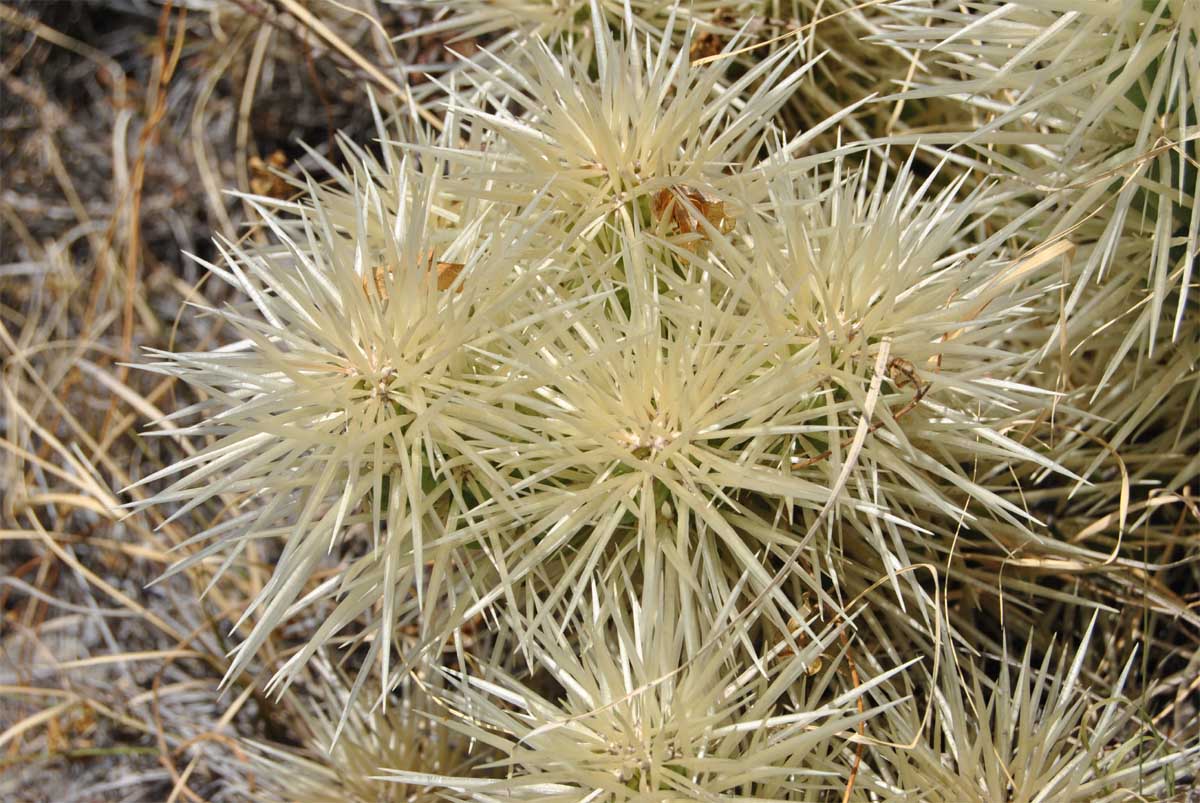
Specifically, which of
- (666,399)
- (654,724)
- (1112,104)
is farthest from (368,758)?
(1112,104)

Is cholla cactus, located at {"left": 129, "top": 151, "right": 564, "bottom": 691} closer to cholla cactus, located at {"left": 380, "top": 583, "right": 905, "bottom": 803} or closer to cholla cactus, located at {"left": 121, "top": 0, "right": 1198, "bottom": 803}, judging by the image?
cholla cactus, located at {"left": 121, "top": 0, "right": 1198, "bottom": 803}

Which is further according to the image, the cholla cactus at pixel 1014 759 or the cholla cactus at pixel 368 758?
the cholla cactus at pixel 368 758

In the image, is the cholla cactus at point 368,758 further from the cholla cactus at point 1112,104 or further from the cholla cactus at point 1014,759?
the cholla cactus at point 1112,104

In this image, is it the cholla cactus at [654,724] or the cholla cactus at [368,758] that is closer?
the cholla cactus at [654,724]

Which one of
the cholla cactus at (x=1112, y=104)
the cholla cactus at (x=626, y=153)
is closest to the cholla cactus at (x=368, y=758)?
the cholla cactus at (x=626, y=153)

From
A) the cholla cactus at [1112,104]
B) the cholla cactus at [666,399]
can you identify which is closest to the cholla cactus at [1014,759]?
the cholla cactus at [666,399]

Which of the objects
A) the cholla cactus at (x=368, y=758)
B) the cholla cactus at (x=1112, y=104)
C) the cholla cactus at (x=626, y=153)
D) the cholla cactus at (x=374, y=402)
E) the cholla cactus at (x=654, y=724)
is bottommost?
the cholla cactus at (x=368, y=758)

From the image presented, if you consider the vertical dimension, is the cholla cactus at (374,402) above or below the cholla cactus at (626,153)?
below

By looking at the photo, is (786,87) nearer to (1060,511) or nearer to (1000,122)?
(1000,122)

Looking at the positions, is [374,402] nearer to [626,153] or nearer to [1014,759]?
[626,153]

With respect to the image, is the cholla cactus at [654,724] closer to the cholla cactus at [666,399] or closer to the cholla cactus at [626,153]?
the cholla cactus at [666,399]

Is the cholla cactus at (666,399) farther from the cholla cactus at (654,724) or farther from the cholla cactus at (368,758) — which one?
the cholla cactus at (368,758)

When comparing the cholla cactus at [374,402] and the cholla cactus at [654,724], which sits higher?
the cholla cactus at [374,402]
